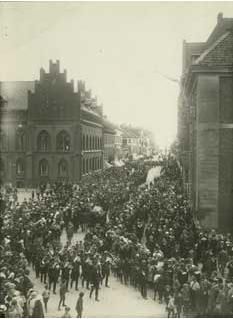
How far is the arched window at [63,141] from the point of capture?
5388cm

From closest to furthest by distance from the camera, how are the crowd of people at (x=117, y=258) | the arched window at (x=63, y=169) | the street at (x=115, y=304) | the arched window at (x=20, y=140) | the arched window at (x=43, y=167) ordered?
the crowd of people at (x=117, y=258) → the street at (x=115, y=304) → the arched window at (x=63, y=169) → the arched window at (x=43, y=167) → the arched window at (x=20, y=140)

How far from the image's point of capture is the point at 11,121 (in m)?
55.7

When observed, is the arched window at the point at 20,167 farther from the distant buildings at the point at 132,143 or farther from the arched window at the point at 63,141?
the distant buildings at the point at 132,143

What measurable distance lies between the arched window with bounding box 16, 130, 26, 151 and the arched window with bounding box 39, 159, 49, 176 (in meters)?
2.61

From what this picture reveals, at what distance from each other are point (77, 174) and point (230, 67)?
2969 cm

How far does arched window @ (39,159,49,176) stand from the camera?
53.9m

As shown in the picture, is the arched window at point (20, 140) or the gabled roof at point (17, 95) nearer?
the arched window at point (20, 140)

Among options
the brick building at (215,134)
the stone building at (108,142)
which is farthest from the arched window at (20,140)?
the brick building at (215,134)

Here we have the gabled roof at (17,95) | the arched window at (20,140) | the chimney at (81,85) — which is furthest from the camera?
the chimney at (81,85)

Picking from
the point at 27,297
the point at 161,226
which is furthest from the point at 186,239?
the point at 27,297

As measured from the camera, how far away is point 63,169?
177ft

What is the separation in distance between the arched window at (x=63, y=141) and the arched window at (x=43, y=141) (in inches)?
46.1

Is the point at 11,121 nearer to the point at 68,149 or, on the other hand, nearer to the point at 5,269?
the point at 68,149

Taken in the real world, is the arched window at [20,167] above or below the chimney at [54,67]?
below
